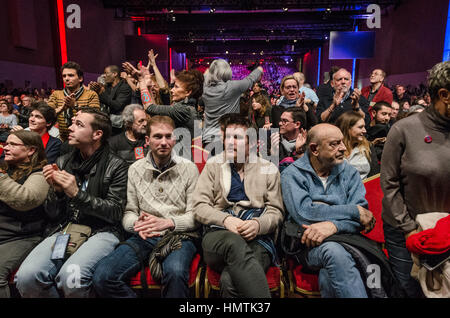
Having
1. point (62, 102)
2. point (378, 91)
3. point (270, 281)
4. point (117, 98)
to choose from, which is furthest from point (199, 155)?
point (378, 91)

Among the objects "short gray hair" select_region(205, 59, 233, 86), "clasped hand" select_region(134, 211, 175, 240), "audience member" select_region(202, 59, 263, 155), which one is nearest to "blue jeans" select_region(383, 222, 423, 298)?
"clasped hand" select_region(134, 211, 175, 240)

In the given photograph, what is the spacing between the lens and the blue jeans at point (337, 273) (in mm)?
1614

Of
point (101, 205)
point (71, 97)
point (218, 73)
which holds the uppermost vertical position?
point (218, 73)

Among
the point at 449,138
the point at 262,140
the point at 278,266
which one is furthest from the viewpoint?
the point at 262,140

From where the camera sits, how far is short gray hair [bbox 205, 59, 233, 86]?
9.46 feet

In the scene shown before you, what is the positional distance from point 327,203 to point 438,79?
2.90ft

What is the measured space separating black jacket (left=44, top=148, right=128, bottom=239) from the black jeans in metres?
0.65

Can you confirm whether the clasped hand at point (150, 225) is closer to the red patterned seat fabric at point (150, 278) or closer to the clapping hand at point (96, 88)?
the red patterned seat fabric at point (150, 278)

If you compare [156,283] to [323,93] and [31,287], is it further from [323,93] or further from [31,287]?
[323,93]

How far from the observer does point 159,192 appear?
6.88 ft

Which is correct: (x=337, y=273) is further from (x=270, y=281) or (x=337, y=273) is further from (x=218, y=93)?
(x=218, y=93)

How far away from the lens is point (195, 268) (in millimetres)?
1891

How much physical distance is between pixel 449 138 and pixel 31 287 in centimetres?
243

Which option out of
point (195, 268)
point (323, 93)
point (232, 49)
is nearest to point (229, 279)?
point (195, 268)
